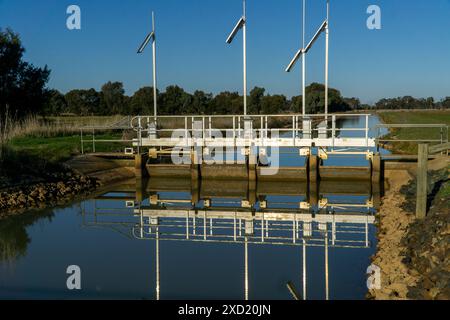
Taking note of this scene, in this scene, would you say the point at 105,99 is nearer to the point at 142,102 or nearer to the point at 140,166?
the point at 142,102

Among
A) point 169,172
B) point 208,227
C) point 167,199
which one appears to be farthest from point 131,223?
point 169,172

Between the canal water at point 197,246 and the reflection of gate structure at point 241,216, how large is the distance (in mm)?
32

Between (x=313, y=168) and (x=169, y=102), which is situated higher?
(x=169, y=102)

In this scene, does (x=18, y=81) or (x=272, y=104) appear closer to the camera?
(x=18, y=81)

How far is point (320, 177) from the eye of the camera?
20062 millimetres

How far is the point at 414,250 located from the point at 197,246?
187 inches

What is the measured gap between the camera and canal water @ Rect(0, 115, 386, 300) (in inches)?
336

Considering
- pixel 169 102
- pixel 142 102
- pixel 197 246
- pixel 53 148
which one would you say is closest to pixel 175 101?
pixel 169 102

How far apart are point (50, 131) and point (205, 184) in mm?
14660

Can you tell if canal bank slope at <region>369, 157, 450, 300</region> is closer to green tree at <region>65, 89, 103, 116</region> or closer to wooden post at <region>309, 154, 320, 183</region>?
wooden post at <region>309, 154, 320, 183</region>

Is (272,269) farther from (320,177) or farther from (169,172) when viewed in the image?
(169,172)

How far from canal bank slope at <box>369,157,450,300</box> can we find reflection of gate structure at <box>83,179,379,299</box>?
2.38 ft

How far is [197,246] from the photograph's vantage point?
1157 cm

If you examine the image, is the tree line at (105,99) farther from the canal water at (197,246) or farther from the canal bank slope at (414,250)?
the canal bank slope at (414,250)
